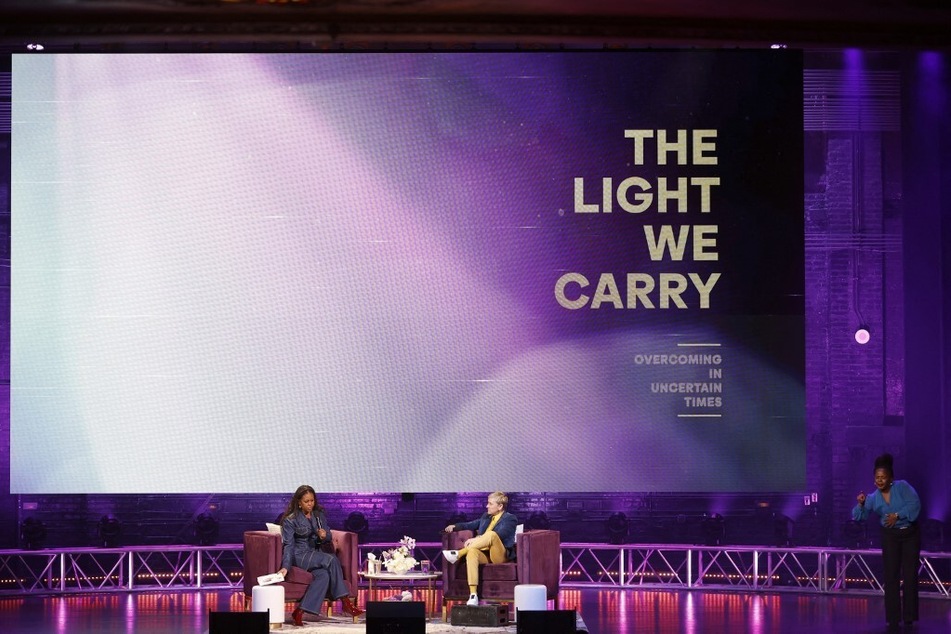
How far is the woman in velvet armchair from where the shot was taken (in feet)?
27.8

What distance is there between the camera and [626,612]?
9.45 metres

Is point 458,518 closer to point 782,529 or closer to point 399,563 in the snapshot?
point 399,563

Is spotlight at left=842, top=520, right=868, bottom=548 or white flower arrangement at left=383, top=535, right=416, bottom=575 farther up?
white flower arrangement at left=383, top=535, right=416, bottom=575

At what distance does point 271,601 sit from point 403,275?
291 centimetres

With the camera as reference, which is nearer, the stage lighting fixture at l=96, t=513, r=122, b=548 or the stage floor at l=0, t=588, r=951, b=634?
the stage floor at l=0, t=588, r=951, b=634

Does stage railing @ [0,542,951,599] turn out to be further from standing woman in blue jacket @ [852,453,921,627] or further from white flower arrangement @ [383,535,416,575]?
white flower arrangement @ [383,535,416,575]

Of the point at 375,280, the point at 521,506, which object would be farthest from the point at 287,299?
the point at 521,506

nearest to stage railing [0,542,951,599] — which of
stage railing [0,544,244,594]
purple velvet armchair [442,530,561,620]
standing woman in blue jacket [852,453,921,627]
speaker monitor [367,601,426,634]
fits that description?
stage railing [0,544,244,594]

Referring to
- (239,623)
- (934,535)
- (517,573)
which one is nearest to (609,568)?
(934,535)

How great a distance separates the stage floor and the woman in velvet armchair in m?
0.35

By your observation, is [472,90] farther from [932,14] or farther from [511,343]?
[932,14]

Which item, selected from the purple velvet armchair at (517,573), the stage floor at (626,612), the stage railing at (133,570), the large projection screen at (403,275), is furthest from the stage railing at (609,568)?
the purple velvet armchair at (517,573)

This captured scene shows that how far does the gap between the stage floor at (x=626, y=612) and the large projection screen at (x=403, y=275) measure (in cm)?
87

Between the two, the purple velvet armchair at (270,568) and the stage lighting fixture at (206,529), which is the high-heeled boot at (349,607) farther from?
the stage lighting fixture at (206,529)
